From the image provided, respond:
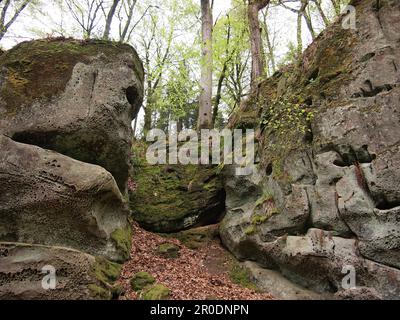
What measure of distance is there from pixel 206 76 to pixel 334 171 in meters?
8.79

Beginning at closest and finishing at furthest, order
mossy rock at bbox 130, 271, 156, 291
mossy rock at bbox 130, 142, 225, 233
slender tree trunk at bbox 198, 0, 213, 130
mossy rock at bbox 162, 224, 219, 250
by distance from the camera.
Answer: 1. mossy rock at bbox 130, 271, 156, 291
2. mossy rock at bbox 162, 224, 219, 250
3. mossy rock at bbox 130, 142, 225, 233
4. slender tree trunk at bbox 198, 0, 213, 130

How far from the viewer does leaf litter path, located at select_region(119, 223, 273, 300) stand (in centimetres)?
701

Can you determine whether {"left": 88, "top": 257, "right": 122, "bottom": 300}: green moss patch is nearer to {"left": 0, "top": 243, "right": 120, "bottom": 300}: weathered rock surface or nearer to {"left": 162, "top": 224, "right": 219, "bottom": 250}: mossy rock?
{"left": 0, "top": 243, "right": 120, "bottom": 300}: weathered rock surface

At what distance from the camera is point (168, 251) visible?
8938 mm

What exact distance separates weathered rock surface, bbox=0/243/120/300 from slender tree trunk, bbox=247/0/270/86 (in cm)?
968

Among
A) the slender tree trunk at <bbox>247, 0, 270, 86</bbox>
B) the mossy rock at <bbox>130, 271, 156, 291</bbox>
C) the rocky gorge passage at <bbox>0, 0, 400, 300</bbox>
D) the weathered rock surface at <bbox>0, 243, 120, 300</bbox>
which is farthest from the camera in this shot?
the slender tree trunk at <bbox>247, 0, 270, 86</bbox>

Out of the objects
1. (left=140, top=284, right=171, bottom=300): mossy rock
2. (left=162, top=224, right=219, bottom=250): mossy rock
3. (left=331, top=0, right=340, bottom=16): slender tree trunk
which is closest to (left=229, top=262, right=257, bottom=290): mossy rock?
(left=162, top=224, right=219, bottom=250): mossy rock

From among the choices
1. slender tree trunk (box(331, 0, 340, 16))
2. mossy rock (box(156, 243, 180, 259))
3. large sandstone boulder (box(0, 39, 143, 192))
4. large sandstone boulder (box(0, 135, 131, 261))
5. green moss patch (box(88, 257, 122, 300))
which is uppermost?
slender tree trunk (box(331, 0, 340, 16))

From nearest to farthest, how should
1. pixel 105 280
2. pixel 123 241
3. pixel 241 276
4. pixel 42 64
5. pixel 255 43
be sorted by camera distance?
pixel 105 280 < pixel 123 241 < pixel 241 276 < pixel 42 64 < pixel 255 43

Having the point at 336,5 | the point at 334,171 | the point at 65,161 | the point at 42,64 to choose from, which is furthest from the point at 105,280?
the point at 336,5

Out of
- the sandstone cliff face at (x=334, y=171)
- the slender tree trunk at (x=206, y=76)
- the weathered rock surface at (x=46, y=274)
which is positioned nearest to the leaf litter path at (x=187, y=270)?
the sandstone cliff face at (x=334, y=171)

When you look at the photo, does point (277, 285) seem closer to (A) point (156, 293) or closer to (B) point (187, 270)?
(B) point (187, 270)

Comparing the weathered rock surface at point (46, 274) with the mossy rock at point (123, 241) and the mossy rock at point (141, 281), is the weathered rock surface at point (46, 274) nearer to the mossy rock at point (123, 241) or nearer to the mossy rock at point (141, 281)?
the mossy rock at point (141, 281)
